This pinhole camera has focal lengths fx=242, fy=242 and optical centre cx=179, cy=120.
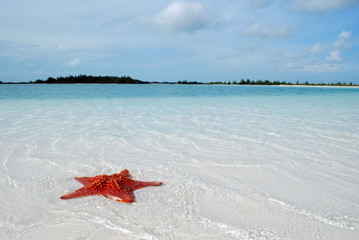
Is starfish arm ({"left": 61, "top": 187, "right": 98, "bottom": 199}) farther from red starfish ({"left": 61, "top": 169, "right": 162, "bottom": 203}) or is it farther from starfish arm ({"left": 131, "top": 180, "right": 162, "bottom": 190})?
starfish arm ({"left": 131, "top": 180, "right": 162, "bottom": 190})

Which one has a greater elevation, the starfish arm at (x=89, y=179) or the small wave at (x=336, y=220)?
the starfish arm at (x=89, y=179)

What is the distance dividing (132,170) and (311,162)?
3029 millimetres

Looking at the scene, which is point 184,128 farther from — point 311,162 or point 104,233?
point 104,233

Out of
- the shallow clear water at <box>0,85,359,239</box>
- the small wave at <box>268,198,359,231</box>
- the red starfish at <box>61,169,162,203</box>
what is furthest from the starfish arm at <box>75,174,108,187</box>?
the small wave at <box>268,198,359,231</box>

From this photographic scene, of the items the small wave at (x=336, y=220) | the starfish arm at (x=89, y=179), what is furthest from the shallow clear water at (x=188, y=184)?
the starfish arm at (x=89, y=179)

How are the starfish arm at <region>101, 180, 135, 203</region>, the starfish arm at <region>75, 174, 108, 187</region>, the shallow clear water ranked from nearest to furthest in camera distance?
the shallow clear water, the starfish arm at <region>101, 180, 135, 203</region>, the starfish arm at <region>75, 174, 108, 187</region>

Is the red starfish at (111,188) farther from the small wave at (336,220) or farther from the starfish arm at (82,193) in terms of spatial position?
the small wave at (336,220)

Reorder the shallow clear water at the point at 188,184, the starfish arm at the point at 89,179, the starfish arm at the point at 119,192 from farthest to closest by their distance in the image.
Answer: the starfish arm at the point at 89,179, the starfish arm at the point at 119,192, the shallow clear water at the point at 188,184

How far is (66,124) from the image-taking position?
7555mm

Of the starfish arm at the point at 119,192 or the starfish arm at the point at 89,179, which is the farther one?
the starfish arm at the point at 89,179

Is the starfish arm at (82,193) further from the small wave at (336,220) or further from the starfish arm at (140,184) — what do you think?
the small wave at (336,220)

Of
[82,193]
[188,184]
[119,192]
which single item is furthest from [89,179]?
[188,184]

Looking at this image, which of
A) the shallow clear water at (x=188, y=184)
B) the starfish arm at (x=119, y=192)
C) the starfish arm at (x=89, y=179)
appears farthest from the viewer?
the starfish arm at (x=89, y=179)

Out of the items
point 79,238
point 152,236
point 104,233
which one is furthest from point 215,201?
point 79,238
